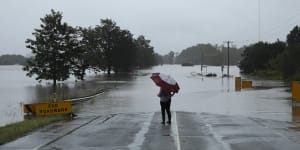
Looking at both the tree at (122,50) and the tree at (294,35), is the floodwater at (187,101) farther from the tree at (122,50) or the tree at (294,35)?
the tree at (294,35)

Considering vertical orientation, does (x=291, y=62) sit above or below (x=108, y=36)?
below

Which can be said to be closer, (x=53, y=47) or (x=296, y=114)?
(x=296, y=114)

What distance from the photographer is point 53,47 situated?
51906 mm

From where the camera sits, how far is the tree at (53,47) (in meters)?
52.2

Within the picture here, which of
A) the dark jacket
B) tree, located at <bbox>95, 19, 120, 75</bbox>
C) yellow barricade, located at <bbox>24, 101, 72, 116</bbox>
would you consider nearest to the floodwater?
yellow barricade, located at <bbox>24, 101, 72, 116</bbox>

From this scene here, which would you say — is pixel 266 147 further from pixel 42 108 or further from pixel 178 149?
pixel 42 108

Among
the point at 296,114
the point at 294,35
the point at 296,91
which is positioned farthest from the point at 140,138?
the point at 294,35

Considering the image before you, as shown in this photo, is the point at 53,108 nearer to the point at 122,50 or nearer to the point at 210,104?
the point at 210,104

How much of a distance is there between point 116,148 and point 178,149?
56.1 inches

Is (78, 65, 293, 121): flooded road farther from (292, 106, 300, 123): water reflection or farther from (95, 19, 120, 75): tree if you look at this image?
(95, 19, 120, 75): tree

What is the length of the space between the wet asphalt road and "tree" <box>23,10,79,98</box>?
118 ft

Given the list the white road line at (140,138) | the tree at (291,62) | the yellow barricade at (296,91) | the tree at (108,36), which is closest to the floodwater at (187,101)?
the yellow barricade at (296,91)

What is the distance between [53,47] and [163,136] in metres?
40.5

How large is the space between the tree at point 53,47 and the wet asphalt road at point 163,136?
35919mm
